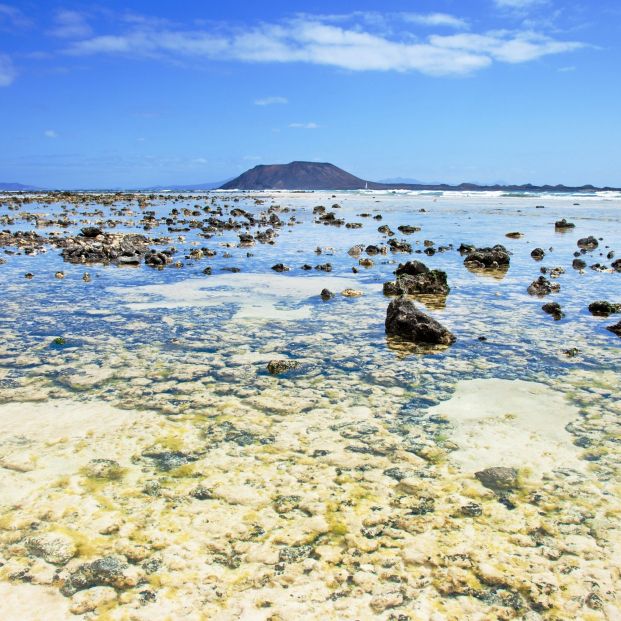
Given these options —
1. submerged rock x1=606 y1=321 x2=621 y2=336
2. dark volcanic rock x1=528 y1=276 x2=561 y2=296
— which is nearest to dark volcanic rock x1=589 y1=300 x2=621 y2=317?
submerged rock x1=606 y1=321 x2=621 y2=336

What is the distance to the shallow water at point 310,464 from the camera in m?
4.63

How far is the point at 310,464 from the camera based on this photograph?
6.62 meters

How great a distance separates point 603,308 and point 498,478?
992cm

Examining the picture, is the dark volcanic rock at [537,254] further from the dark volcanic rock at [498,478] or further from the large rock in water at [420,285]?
the dark volcanic rock at [498,478]

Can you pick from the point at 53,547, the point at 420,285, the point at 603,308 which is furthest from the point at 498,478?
the point at 420,285

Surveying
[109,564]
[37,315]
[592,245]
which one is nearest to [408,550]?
[109,564]

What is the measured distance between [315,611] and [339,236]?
31940 mm

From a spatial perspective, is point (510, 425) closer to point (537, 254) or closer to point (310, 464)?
point (310, 464)

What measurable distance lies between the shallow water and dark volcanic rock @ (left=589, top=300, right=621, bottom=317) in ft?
3.36

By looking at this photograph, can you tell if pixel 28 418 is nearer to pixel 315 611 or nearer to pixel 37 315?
pixel 315 611

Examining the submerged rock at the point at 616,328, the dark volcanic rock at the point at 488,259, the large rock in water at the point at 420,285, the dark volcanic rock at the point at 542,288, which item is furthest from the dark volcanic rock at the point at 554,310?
the dark volcanic rock at the point at 488,259

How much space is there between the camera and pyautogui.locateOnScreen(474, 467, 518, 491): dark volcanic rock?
20.3 ft

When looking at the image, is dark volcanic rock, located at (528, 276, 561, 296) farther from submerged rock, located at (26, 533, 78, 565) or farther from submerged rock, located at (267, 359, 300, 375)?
submerged rock, located at (26, 533, 78, 565)

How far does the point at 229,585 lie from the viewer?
182 inches
